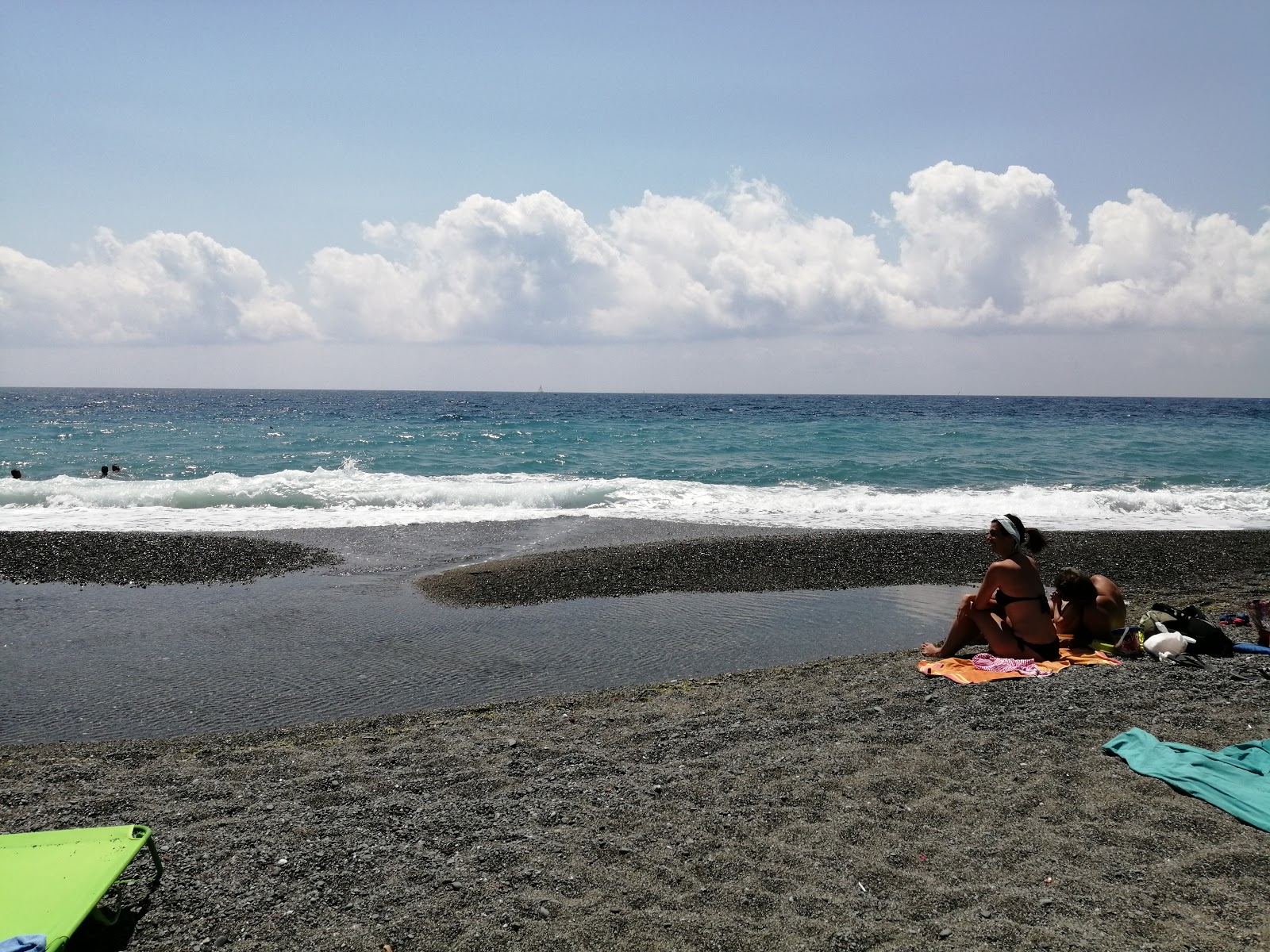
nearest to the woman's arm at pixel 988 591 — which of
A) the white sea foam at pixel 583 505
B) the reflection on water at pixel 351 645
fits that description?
the reflection on water at pixel 351 645

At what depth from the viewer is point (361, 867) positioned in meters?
4.29

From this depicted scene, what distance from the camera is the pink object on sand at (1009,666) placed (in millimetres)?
7410

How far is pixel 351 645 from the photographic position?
9312 millimetres

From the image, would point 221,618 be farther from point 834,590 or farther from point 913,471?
point 913,471

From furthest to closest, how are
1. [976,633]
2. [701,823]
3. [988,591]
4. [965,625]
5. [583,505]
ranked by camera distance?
[583,505]
[976,633]
[965,625]
[988,591]
[701,823]

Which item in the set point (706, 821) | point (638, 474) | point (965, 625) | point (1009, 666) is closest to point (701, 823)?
point (706, 821)

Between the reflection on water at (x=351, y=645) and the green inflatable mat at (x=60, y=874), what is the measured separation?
2.91 meters

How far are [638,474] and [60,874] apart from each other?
25.8 m

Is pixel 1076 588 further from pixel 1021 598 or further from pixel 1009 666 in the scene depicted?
pixel 1009 666

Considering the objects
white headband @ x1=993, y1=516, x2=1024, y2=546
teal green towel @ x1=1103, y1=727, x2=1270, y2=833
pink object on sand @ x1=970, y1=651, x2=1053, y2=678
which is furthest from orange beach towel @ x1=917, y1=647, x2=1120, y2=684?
teal green towel @ x1=1103, y1=727, x2=1270, y2=833

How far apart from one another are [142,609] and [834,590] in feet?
32.5

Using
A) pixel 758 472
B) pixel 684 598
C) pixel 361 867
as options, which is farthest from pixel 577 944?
pixel 758 472

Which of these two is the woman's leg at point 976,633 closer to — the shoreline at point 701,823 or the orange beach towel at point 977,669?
the orange beach towel at point 977,669

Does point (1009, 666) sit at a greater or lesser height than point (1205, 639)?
lesser
